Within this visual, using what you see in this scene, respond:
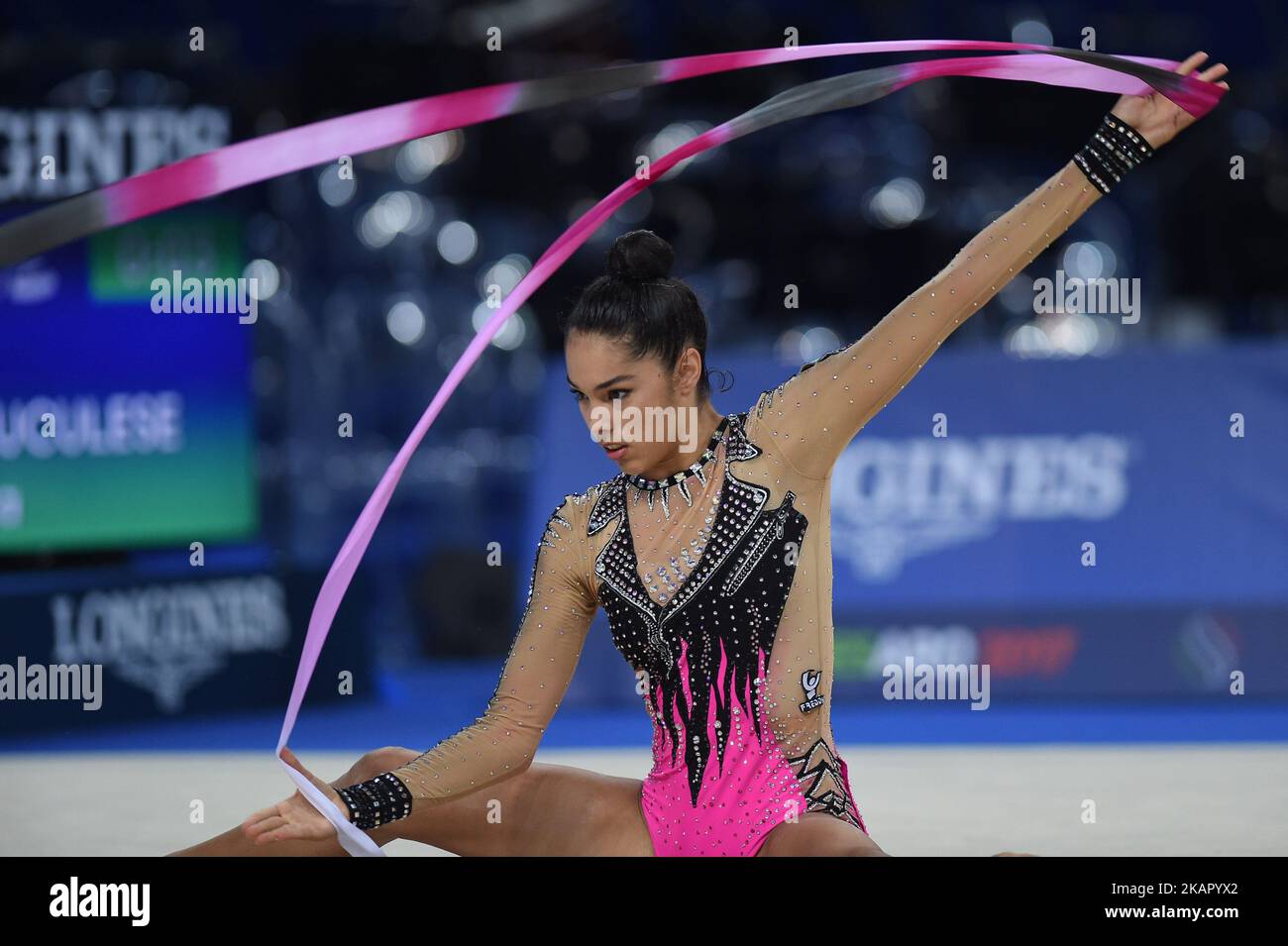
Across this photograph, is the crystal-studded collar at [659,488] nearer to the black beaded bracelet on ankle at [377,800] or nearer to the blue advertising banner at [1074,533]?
the black beaded bracelet on ankle at [377,800]

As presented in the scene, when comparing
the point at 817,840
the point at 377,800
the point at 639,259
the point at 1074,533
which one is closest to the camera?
the point at 817,840

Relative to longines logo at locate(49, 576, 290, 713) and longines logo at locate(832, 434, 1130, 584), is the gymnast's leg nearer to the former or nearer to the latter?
longines logo at locate(832, 434, 1130, 584)

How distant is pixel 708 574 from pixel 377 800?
67 cm

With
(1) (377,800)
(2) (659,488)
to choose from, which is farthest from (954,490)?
(1) (377,800)

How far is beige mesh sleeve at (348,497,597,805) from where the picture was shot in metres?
2.72

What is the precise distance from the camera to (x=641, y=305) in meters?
2.72

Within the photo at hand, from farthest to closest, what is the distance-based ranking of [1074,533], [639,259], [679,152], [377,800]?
[1074,533] < [679,152] < [639,259] < [377,800]

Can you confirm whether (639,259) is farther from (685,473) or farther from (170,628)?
(170,628)

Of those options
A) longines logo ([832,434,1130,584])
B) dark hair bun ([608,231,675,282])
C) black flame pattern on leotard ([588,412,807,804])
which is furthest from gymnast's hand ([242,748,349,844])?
longines logo ([832,434,1130,584])

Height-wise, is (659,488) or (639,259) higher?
(639,259)

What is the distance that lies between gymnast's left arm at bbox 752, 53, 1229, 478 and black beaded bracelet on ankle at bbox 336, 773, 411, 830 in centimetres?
86
